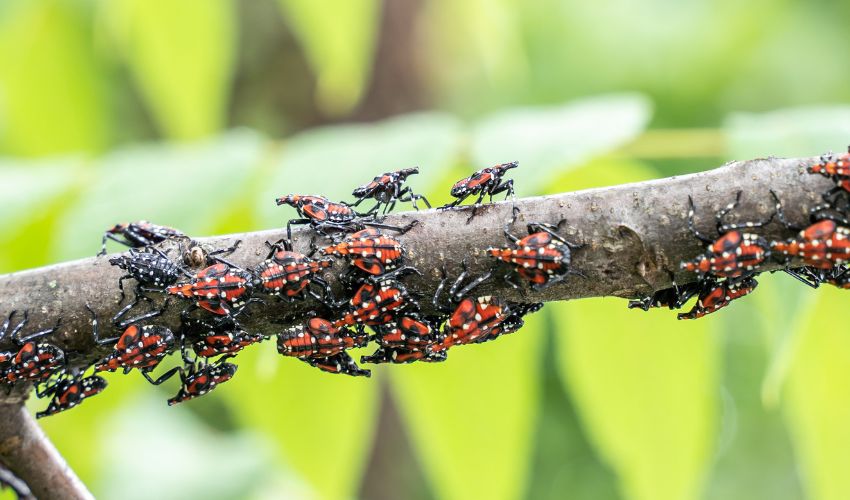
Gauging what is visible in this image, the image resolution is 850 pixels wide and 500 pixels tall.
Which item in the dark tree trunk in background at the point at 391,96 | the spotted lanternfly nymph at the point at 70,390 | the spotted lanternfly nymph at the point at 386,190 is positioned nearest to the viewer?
the spotted lanternfly nymph at the point at 70,390

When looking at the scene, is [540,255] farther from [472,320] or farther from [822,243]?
[822,243]

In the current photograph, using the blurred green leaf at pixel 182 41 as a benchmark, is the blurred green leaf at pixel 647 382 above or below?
below

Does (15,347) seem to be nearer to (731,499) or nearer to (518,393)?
(518,393)

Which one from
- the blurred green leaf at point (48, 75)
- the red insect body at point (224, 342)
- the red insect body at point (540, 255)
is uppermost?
the blurred green leaf at point (48, 75)

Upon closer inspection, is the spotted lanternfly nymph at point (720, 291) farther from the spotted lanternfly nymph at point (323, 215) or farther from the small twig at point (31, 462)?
the small twig at point (31, 462)

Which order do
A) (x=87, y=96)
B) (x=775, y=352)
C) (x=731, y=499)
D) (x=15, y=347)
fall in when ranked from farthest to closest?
(x=731, y=499)
(x=87, y=96)
(x=775, y=352)
(x=15, y=347)

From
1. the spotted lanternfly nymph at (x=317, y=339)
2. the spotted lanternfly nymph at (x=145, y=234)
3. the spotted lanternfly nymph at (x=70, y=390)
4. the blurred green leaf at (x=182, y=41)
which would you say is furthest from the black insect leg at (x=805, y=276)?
the blurred green leaf at (x=182, y=41)

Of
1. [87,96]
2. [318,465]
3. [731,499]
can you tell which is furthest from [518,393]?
[731,499]

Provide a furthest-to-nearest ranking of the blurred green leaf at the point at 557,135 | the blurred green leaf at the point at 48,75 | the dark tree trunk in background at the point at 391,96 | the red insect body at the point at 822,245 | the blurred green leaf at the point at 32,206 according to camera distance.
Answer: the dark tree trunk in background at the point at 391,96, the blurred green leaf at the point at 48,75, the blurred green leaf at the point at 32,206, the blurred green leaf at the point at 557,135, the red insect body at the point at 822,245
